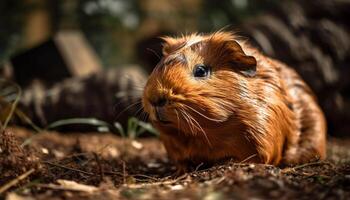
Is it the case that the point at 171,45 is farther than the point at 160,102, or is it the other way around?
the point at 171,45

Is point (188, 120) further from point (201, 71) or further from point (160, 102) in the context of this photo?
point (201, 71)

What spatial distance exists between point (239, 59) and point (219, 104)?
1.49 feet

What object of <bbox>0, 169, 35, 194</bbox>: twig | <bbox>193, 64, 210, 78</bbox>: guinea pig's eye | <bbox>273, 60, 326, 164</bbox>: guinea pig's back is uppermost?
<bbox>193, 64, 210, 78</bbox>: guinea pig's eye

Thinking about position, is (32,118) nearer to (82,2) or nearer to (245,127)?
(82,2)

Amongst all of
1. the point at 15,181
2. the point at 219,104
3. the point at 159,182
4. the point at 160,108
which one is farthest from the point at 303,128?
the point at 15,181

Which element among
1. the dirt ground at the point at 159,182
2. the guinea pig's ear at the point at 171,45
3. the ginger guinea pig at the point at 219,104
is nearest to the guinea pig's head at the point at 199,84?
the ginger guinea pig at the point at 219,104

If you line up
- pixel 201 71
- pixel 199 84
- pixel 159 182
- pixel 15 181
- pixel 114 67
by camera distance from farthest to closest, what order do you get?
pixel 114 67, pixel 201 71, pixel 199 84, pixel 159 182, pixel 15 181

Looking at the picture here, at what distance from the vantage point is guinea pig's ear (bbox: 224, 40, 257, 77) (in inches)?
158

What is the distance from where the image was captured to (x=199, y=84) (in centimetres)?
380

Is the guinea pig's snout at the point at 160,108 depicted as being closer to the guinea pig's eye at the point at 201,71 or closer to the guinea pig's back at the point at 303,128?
the guinea pig's eye at the point at 201,71

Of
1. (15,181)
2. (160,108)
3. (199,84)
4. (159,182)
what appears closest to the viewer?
(15,181)

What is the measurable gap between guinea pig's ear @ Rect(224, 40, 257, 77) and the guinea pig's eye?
213 mm

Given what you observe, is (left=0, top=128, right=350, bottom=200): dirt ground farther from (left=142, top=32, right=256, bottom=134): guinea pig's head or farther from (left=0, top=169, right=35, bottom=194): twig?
(left=142, top=32, right=256, bottom=134): guinea pig's head

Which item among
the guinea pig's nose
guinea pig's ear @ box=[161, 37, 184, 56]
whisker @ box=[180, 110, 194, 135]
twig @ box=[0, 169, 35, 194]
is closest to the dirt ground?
twig @ box=[0, 169, 35, 194]
